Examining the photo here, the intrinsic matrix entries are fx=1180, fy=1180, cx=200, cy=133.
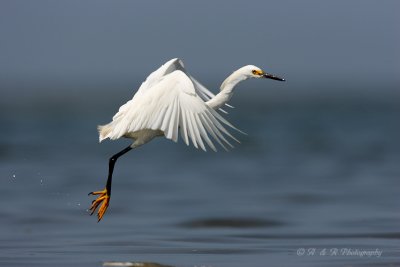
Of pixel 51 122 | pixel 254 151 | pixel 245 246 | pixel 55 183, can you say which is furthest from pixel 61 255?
pixel 51 122

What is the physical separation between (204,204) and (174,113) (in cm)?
849

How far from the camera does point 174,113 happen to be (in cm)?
1536

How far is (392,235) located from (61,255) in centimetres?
548

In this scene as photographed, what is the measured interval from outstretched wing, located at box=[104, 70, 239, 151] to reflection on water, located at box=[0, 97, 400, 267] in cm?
207

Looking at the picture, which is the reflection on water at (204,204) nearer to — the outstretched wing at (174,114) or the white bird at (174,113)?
the white bird at (174,113)

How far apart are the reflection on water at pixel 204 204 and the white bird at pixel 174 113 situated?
5.80ft

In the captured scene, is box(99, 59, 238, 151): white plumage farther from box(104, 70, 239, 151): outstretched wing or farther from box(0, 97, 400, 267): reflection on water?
box(0, 97, 400, 267): reflection on water

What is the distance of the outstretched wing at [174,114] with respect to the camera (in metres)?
15.0

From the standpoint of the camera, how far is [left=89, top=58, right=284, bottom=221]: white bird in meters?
15.0

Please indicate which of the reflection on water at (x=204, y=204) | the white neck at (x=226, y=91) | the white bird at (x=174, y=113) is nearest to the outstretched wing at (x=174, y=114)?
the white bird at (x=174, y=113)

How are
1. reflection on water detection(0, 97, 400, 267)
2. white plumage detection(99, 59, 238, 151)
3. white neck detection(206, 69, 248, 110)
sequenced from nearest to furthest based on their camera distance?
1. white plumage detection(99, 59, 238, 151)
2. white neck detection(206, 69, 248, 110)
3. reflection on water detection(0, 97, 400, 267)

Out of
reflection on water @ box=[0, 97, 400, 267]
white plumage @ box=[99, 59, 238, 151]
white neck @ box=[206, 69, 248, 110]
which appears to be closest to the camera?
white plumage @ box=[99, 59, 238, 151]

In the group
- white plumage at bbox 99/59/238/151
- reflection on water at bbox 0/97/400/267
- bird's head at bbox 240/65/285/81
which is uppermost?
bird's head at bbox 240/65/285/81

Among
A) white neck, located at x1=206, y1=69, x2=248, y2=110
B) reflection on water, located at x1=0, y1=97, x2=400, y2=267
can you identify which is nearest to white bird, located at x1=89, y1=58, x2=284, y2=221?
white neck, located at x1=206, y1=69, x2=248, y2=110
